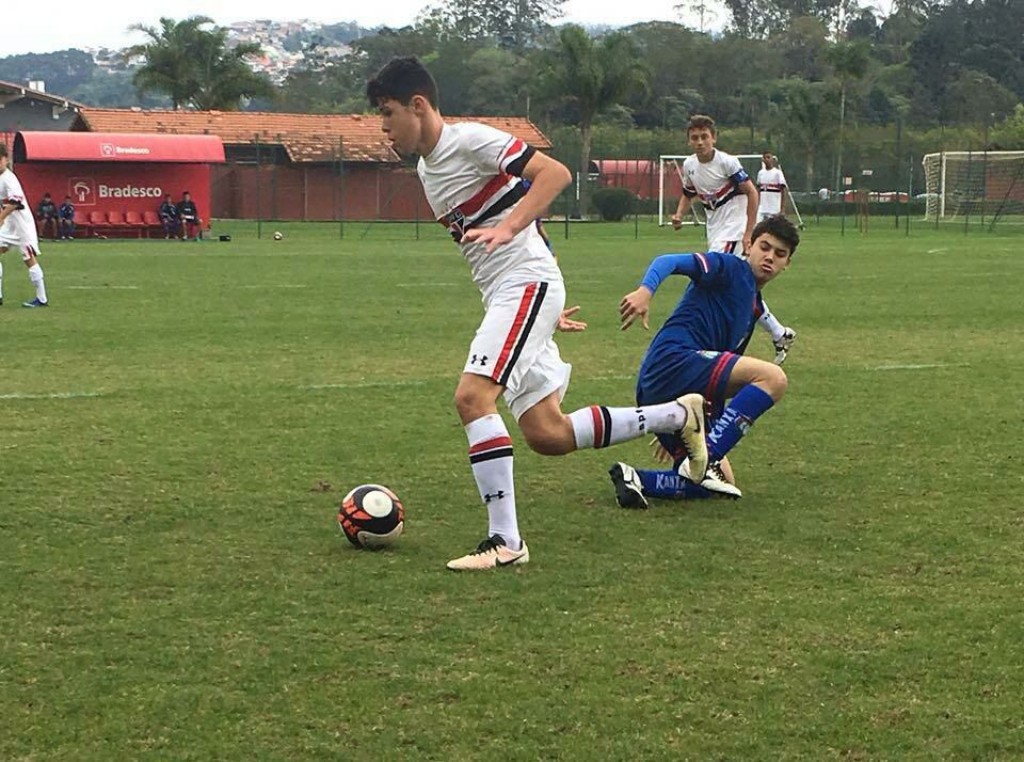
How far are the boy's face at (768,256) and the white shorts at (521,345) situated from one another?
4.90 ft

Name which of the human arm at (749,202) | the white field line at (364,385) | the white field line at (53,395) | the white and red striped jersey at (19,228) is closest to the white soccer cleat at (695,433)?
the white field line at (364,385)

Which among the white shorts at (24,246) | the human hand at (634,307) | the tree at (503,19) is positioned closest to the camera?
the human hand at (634,307)

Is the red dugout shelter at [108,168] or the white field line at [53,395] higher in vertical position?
the red dugout shelter at [108,168]

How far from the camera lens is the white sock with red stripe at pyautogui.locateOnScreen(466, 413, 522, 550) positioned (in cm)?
554

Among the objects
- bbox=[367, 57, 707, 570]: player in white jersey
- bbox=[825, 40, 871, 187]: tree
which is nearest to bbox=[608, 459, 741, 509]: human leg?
bbox=[367, 57, 707, 570]: player in white jersey

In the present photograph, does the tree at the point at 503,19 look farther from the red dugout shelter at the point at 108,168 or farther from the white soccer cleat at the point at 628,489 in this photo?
the white soccer cleat at the point at 628,489

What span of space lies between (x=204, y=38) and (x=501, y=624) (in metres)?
69.0

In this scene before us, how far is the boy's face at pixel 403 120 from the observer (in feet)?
18.2

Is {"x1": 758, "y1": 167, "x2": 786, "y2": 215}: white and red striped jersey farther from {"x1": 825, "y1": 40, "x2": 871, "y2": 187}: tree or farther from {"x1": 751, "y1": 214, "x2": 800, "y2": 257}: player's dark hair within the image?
{"x1": 825, "y1": 40, "x2": 871, "y2": 187}: tree

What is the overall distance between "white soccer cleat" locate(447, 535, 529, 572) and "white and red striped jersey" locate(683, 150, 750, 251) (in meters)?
7.90

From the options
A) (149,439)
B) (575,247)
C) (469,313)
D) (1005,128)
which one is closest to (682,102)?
(1005,128)

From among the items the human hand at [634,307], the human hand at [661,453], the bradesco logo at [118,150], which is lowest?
the human hand at [661,453]

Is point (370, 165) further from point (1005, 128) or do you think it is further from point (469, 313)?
point (469, 313)

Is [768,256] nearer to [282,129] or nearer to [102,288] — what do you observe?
[102,288]
